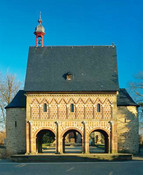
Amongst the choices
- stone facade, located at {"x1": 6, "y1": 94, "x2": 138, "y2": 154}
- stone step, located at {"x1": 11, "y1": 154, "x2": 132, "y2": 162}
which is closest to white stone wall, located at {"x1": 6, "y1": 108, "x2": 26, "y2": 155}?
stone facade, located at {"x1": 6, "y1": 94, "x2": 138, "y2": 154}

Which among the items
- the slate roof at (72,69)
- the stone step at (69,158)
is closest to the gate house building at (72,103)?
the slate roof at (72,69)

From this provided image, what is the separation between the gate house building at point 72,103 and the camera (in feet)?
106

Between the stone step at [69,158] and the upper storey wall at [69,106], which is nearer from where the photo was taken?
the stone step at [69,158]

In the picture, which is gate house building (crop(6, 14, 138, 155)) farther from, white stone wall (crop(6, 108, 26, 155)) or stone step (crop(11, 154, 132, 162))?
stone step (crop(11, 154, 132, 162))

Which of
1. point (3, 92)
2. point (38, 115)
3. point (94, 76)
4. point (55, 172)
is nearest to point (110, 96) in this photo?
point (94, 76)

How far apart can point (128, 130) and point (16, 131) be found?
39.1 feet

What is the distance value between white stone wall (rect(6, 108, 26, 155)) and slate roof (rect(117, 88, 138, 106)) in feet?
34.4

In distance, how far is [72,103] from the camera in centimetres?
3275

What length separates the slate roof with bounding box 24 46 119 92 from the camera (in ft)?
108

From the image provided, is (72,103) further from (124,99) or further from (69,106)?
(124,99)

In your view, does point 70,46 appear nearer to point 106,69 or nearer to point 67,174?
point 106,69

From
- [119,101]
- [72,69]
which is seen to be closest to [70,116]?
[72,69]

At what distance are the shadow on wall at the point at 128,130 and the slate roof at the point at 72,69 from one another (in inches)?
152

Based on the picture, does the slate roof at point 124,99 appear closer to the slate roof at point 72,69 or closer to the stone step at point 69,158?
the slate roof at point 72,69
